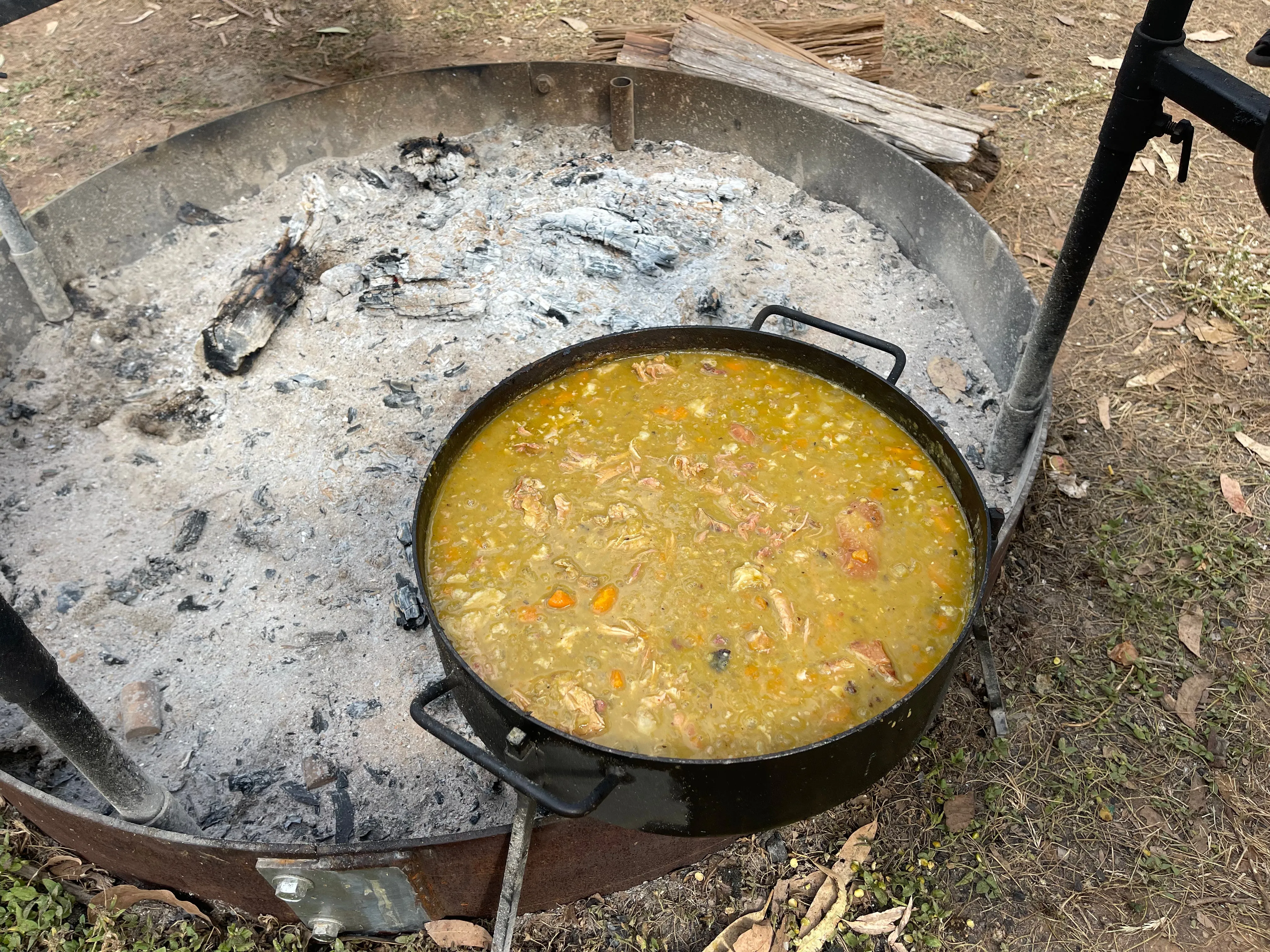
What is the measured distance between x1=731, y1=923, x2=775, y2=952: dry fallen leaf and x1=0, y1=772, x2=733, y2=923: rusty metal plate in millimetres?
277

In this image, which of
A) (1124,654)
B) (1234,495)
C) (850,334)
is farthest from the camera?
(1234,495)

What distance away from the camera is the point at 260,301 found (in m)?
4.41

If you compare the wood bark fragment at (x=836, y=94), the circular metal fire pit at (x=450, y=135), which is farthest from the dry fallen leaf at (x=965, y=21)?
the circular metal fire pit at (x=450, y=135)

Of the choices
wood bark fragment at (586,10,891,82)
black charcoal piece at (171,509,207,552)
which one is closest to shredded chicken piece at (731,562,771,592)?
black charcoal piece at (171,509,207,552)

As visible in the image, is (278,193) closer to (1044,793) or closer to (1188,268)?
(1044,793)

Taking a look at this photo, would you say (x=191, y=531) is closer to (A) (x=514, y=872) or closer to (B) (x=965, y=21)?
(A) (x=514, y=872)

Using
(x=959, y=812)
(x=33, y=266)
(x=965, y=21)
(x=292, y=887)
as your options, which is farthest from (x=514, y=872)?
(x=965, y=21)

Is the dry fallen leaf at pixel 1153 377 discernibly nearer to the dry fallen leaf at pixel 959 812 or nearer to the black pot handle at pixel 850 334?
the black pot handle at pixel 850 334

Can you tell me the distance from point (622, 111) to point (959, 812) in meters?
4.42

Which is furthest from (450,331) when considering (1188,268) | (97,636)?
(1188,268)

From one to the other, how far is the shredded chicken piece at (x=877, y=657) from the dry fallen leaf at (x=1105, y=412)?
2.77 metres

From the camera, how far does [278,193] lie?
17.3 ft

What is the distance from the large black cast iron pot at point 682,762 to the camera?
2.05 meters

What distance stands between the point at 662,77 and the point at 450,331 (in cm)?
232
